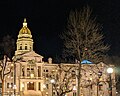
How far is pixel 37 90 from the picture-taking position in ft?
334

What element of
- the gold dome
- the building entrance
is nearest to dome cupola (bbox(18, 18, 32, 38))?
the gold dome

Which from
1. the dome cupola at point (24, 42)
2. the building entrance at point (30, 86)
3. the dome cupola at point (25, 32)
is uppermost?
the dome cupola at point (25, 32)

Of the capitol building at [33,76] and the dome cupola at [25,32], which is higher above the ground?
the dome cupola at [25,32]

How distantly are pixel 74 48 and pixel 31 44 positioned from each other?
217ft

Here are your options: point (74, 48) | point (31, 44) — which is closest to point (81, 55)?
point (74, 48)

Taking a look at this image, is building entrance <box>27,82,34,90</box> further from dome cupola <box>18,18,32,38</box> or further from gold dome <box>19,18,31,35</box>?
gold dome <box>19,18,31,35</box>

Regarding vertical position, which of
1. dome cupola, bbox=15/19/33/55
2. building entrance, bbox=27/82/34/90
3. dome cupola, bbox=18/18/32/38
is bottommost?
building entrance, bbox=27/82/34/90

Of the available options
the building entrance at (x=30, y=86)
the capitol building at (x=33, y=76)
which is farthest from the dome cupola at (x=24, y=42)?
the building entrance at (x=30, y=86)

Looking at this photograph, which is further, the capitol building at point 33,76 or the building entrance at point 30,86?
the building entrance at point 30,86

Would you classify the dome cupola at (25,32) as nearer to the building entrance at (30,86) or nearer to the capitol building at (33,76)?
the capitol building at (33,76)

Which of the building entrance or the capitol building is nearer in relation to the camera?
the capitol building

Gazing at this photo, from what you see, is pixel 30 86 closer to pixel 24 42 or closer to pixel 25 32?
pixel 24 42

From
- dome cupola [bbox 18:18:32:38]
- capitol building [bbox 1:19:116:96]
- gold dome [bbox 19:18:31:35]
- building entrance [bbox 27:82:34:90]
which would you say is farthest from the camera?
gold dome [bbox 19:18:31:35]

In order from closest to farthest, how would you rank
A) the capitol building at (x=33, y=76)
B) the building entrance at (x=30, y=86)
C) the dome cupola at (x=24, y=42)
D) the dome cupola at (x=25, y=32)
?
the capitol building at (x=33, y=76) < the building entrance at (x=30, y=86) < the dome cupola at (x=24, y=42) < the dome cupola at (x=25, y=32)
